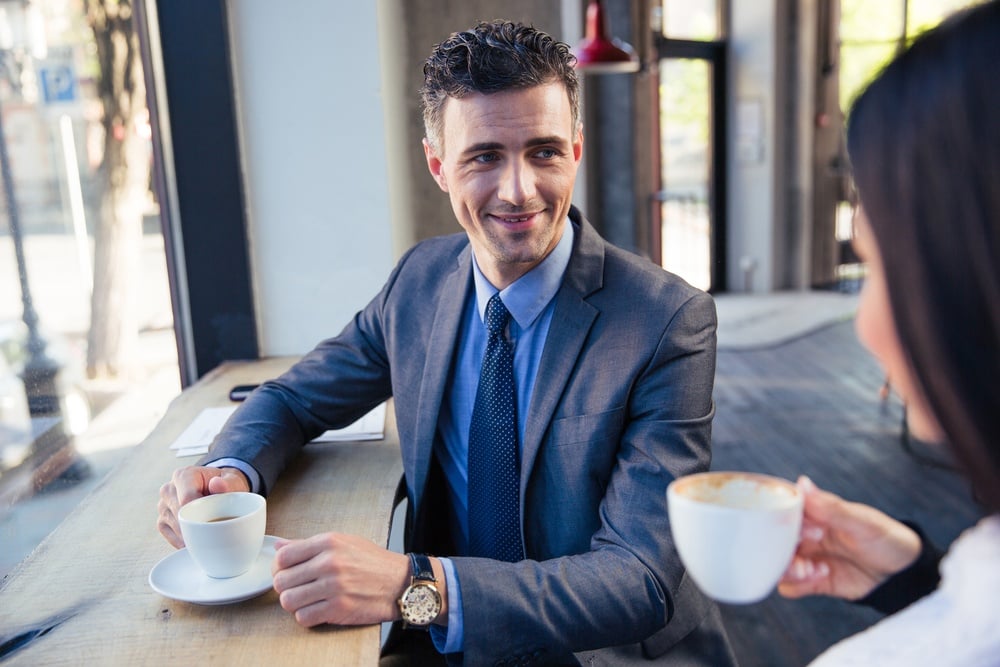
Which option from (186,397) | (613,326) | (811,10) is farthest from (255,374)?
(811,10)

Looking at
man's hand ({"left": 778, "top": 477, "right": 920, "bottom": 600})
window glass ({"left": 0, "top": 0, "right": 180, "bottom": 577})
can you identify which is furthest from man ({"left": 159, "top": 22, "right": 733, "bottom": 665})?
window glass ({"left": 0, "top": 0, "right": 180, "bottom": 577})

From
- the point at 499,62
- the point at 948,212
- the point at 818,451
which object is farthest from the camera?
the point at 818,451

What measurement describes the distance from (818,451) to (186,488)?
3.49 meters

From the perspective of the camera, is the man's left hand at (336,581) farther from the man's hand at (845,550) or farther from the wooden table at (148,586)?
the man's hand at (845,550)

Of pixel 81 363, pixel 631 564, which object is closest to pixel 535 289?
pixel 631 564

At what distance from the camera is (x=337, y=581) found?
3.32 ft

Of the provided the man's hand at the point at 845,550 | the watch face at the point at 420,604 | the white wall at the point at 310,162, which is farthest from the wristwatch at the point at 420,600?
the white wall at the point at 310,162

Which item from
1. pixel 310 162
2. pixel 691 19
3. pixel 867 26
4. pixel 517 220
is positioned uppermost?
pixel 691 19

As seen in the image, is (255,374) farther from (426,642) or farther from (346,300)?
(426,642)

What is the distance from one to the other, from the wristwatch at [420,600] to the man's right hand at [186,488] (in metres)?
0.36

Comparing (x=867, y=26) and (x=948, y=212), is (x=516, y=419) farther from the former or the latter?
(x=867, y=26)

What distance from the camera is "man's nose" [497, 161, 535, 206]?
143 centimetres

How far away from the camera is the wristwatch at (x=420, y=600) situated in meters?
1.05

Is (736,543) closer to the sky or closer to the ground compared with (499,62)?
closer to the ground
